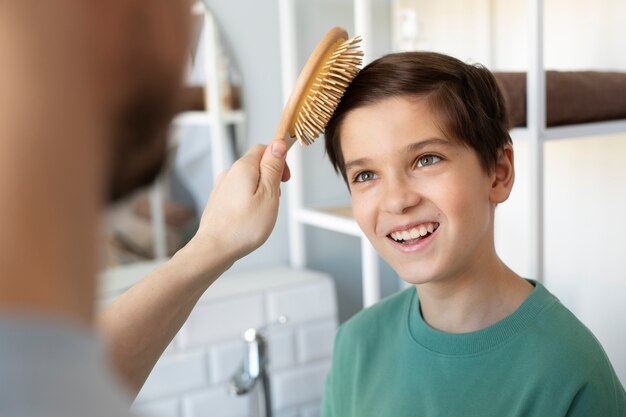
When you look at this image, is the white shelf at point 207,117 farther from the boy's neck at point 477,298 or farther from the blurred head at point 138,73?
the blurred head at point 138,73

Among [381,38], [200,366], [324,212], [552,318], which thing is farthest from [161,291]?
[381,38]

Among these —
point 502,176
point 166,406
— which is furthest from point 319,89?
point 166,406

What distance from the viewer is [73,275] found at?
0.18 metres

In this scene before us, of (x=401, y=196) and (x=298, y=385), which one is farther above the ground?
(x=401, y=196)

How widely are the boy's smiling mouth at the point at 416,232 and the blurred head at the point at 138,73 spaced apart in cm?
53

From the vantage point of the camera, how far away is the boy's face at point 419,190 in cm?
71

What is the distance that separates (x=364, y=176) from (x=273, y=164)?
0.11m

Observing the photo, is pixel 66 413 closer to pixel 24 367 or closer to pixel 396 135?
pixel 24 367

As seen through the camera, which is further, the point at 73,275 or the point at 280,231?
the point at 280,231

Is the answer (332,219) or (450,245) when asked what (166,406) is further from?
(450,245)

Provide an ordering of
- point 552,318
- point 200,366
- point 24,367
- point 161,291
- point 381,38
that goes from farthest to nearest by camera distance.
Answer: point 381,38 → point 200,366 → point 552,318 → point 161,291 → point 24,367

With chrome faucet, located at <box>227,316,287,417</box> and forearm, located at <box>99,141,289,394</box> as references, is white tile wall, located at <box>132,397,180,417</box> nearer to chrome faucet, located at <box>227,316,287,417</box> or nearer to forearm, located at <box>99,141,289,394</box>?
chrome faucet, located at <box>227,316,287,417</box>

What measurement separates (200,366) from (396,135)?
0.73m

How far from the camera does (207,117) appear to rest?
147cm
